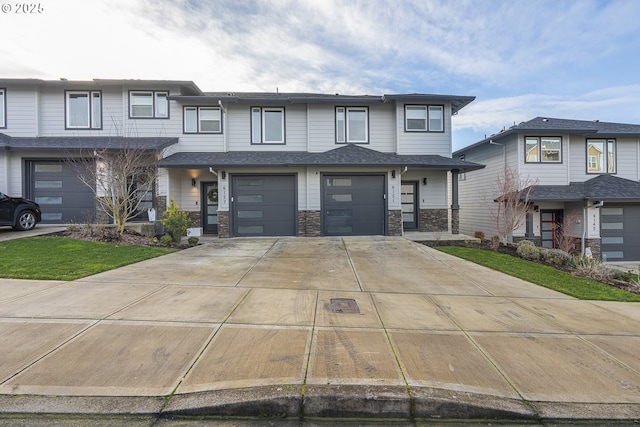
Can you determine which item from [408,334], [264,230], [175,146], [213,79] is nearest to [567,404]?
[408,334]

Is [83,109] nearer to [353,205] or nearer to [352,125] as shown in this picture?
[352,125]

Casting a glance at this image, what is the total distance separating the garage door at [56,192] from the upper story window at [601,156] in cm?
2394

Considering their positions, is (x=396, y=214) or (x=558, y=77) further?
(x=558, y=77)

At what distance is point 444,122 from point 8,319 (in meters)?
14.9

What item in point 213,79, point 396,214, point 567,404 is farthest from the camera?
point 213,79

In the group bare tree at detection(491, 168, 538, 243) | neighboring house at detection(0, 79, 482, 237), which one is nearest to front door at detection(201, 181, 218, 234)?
neighboring house at detection(0, 79, 482, 237)

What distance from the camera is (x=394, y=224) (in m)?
12.4

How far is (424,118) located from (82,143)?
582 inches

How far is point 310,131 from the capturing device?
1343 centimetres

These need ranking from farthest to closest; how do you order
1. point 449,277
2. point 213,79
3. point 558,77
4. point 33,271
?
point 558,77 → point 213,79 → point 449,277 → point 33,271

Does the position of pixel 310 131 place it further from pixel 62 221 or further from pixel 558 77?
pixel 558 77

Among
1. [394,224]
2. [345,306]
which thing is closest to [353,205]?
[394,224]

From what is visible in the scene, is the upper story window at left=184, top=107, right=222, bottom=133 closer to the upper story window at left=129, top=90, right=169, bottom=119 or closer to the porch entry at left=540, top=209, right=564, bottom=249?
the upper story window at left=129, top=90, right=169, bottom=119

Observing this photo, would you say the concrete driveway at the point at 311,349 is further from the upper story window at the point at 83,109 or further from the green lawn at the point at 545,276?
the upper story window at the point at 83,109
